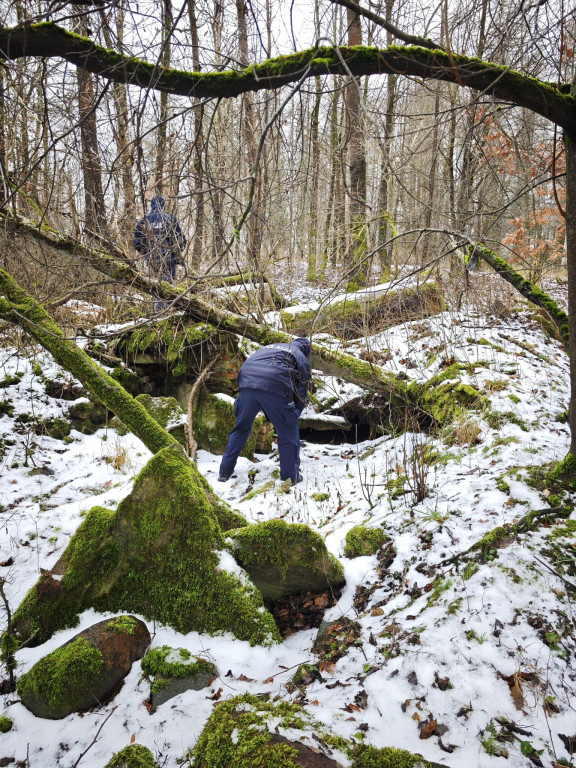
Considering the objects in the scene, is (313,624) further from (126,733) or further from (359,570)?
(126,733)

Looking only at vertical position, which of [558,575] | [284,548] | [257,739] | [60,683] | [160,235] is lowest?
[60,683]

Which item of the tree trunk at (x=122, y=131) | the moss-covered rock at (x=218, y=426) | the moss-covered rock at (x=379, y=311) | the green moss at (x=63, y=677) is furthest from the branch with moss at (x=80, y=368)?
the moss-covered rock at (x=379, y=311)

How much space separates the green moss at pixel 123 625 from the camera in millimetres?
2686

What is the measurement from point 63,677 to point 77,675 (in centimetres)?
7

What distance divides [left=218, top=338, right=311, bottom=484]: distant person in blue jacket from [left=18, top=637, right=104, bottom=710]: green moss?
10.5 ft

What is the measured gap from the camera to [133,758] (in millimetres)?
2066

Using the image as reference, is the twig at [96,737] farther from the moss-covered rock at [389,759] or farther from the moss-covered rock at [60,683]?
the moss-covered rock at [389,759]

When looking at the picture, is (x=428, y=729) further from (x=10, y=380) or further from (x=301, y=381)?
(x=10, y=380)

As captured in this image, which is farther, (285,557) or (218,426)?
(218,426)

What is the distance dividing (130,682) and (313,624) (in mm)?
1264

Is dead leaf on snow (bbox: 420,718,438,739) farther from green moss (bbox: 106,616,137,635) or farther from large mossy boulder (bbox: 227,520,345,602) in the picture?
green moss (bbox: 106,616,137,635)

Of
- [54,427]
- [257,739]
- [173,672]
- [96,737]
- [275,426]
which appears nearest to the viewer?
[257,739]

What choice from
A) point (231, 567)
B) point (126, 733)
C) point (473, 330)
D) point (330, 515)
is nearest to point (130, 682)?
point (126, 733)

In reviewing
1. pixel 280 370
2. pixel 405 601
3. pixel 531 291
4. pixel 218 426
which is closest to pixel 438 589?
pixel 405 601
